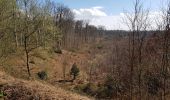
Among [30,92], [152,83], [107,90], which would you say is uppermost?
[30,92]

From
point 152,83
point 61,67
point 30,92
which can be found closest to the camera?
point 30,92

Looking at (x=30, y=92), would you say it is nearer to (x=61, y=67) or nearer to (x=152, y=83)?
(x=152, y=83)

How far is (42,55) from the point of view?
5275 cm

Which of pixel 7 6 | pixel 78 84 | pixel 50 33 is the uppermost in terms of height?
pixel 7 6

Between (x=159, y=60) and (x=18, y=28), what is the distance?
15.4m

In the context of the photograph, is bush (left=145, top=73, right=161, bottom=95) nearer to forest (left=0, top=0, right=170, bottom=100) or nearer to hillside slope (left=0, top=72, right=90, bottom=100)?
forest (left=0, top=0, right=170, bottom=100)

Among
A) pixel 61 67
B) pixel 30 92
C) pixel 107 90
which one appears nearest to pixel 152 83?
pixel 107 90

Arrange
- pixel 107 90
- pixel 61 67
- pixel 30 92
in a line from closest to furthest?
pixel 30 92 → pixel 107 90 → pixel 61 67

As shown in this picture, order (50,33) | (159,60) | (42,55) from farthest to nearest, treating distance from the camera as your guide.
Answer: (42,55) < (50,33) < (159,60)

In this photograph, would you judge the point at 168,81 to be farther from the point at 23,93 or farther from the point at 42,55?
the point at 42,55

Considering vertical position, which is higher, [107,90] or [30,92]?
[30,92]

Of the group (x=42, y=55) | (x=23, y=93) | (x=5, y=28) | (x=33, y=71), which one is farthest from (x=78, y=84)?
(x=23, y=93)

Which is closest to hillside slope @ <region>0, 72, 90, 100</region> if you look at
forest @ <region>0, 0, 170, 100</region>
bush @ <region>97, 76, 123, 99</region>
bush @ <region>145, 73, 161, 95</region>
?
forest @ <region>0, 0, 170, 100</region>

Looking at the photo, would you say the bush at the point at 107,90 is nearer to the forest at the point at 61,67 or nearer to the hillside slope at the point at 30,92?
the forest at the point at 61,67
